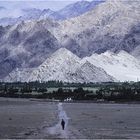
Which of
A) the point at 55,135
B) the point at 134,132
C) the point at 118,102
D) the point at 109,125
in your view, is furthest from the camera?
the point at 118,102

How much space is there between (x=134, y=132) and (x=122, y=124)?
44.3 feet

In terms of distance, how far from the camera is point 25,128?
86.8 m

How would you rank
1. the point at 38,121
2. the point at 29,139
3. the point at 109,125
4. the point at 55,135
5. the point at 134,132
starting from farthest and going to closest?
1. the point at 38,121
2. the point at 109,125
3. the point at 134,132
4. the point at 55,135
5. the point at 29,139

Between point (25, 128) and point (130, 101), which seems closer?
point (25, 128)

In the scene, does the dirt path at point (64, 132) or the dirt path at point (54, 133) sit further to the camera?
the dirt path at point (64, 132)

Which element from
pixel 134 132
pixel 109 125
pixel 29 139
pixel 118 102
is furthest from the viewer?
pixel 118 102

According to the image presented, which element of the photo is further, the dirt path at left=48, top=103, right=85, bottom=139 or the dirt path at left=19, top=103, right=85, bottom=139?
the dirt path at left=48, top=103, right=85, bottom=139

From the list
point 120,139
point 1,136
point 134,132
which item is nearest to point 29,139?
point 1,136

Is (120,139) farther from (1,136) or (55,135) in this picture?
(1,136)

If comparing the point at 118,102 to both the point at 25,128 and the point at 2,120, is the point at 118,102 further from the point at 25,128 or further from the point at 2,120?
the point at 25,128

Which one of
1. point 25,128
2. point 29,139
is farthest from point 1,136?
point 25,128

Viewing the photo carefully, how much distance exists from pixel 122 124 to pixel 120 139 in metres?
23.9

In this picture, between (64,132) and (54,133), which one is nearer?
(54,133)

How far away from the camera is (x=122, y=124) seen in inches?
3789
